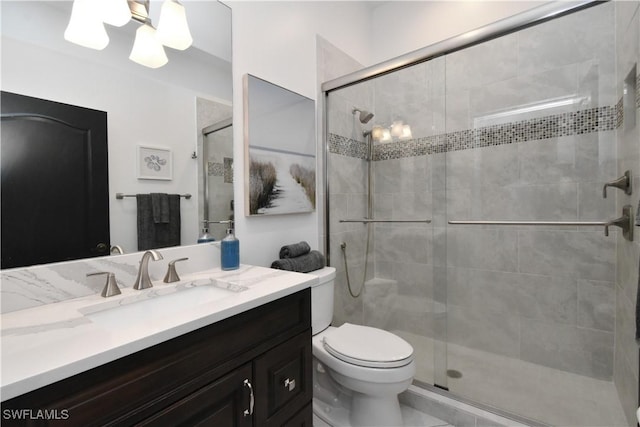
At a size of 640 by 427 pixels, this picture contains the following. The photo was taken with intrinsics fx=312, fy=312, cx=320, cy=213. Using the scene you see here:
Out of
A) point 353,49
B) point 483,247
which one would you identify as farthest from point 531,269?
point 353,49

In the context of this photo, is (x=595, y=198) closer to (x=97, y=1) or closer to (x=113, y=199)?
(x=113, y=199)

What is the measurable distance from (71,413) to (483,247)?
222 cm

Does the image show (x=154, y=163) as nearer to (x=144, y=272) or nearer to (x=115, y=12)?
(x=144, y=272)

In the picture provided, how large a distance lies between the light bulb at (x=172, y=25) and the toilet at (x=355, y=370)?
1201mm

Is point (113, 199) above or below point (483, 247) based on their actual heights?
above

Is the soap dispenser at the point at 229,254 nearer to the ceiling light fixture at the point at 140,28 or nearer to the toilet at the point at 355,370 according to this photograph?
the toilet at the point at 355,370

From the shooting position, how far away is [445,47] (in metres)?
1.67

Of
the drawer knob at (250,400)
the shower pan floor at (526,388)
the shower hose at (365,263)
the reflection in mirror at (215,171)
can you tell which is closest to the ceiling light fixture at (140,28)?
the reflection in mirror at (215,171)

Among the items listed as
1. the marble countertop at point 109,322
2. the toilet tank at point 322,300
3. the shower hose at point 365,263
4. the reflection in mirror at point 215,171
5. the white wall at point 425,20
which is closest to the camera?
A: the marble countertop at point 109,322

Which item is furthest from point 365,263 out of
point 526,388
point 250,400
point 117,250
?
point 117,250

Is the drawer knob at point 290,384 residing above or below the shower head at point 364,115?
below

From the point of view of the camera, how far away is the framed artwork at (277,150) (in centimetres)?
161

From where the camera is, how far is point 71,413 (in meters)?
0.60

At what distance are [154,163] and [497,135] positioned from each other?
2.01 m
